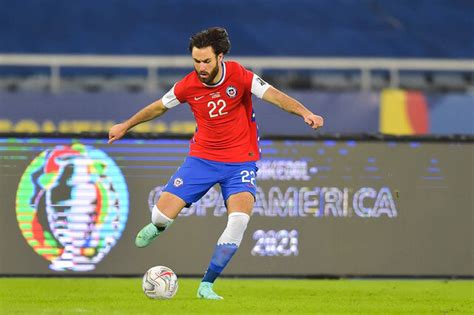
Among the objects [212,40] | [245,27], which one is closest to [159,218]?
[212,40]

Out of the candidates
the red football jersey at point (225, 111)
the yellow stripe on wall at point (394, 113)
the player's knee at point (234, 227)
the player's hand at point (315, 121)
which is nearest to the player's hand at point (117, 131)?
the red football jersey at point (225, 111)

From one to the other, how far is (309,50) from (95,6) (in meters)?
3.62

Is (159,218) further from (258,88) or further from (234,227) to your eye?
(258,88)

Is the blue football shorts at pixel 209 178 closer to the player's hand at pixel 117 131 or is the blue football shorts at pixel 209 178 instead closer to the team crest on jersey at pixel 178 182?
the team crest on jersey at pixel 178 182

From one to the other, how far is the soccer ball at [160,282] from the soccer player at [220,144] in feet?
0.99

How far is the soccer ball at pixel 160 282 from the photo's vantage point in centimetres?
1184

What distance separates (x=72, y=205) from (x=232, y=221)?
11.3ft

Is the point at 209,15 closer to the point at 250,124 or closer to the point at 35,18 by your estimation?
the point at 35,18

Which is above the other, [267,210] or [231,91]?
[231,91]

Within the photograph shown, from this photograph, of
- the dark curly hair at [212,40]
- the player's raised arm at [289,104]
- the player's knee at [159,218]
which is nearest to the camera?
the player's raised arm at [289,104]

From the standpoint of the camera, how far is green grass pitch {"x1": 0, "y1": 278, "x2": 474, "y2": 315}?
11406 millimetres

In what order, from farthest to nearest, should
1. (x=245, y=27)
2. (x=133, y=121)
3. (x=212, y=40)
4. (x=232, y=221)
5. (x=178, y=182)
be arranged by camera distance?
(x=245, y=27)
(x=133, y=121)
(x=178, y=182)
(x=232, y=221)
(x=212, y=40)

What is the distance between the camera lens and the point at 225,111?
1202 centimetres

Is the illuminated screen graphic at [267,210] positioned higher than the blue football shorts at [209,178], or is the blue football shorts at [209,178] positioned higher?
the blue football shorts at [209,178]
